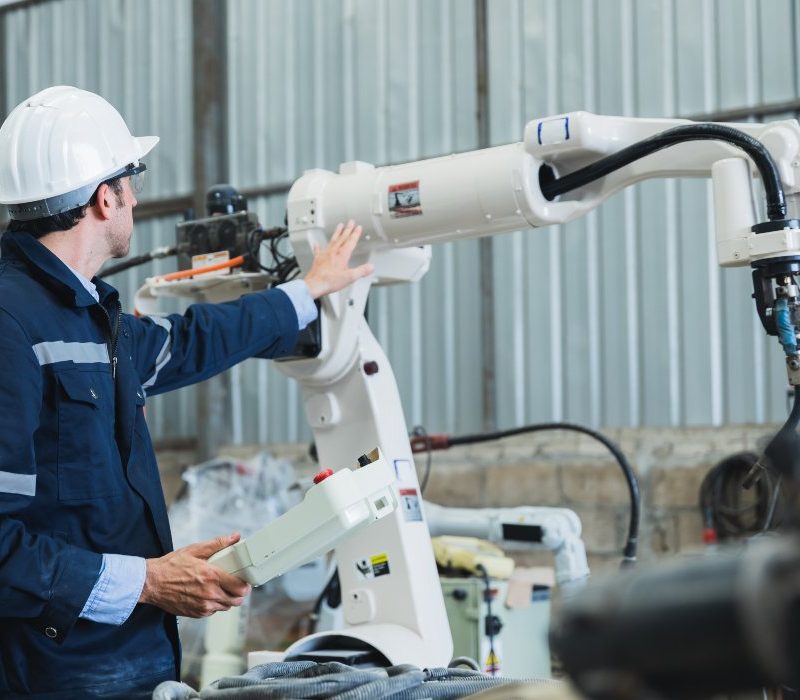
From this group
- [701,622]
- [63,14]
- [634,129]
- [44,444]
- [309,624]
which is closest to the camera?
[701,622]

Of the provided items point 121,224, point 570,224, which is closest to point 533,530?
point 121,224

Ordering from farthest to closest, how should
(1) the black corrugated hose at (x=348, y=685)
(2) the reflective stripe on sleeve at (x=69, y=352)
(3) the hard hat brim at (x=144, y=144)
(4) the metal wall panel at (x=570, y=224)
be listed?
(4) the metal wall panel at (x=570, y=224)
(3) the hard hat brim at (x=144, y=144)
(2) the reflective stripe on sleeve at (x=69, y=352)
(1) the black corrugated hose at (x=348, y=685)

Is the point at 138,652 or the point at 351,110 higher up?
the point at 351,110

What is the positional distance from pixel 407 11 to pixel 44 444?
400cm

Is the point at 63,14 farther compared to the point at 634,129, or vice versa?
the point at 63,14

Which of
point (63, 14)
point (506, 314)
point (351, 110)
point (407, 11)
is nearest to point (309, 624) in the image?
point (506, 314)

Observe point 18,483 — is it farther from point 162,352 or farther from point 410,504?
point 410,504

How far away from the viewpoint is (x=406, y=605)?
2.36 meters

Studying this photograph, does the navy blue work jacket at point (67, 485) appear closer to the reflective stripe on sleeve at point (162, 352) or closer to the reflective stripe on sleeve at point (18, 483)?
the reflective stripe on sleeve at point (18, 483)

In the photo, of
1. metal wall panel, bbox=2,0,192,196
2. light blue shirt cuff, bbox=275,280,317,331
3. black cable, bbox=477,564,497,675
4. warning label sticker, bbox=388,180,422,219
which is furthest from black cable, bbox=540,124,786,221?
metal wall panel, bbox=2,0,192,196

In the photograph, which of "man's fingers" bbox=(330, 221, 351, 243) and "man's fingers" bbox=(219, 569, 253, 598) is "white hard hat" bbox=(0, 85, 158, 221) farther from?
"man's fingers" bbox=(219, 569, 253, 598)

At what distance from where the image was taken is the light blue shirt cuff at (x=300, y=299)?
2.29 m

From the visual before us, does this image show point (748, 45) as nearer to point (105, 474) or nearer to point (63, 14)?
point (105, 474)

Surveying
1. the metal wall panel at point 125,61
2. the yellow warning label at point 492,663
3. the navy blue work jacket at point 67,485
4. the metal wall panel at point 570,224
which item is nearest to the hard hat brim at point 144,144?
the navy blue work jacket at point 67,485
